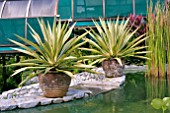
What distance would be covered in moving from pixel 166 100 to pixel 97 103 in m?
2.58

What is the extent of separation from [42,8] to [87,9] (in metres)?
1.52

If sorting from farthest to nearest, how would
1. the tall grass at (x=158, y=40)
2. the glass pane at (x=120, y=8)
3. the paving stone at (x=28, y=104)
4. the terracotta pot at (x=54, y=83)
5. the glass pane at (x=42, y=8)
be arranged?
the glass pane at (x=120, y=8), the glass pane at (x=42, y=8), the tall grass at (x=158, y=40), the terracotta pot at (x=54, y=83), the paving stone at (x=28, y=104)

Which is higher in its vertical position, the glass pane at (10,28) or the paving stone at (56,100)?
the glass pane at (10,28)

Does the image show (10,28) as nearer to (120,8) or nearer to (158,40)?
(158,40)

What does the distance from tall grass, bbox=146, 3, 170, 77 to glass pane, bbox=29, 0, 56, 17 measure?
4718mm

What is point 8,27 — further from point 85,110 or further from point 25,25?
point 85,110

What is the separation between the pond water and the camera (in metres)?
3.94

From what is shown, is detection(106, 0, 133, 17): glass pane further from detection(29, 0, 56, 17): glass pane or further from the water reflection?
the water reflection

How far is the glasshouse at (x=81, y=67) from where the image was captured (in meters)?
4.26

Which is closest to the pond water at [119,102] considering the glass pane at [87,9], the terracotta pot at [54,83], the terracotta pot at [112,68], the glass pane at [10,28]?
the terracotta pot at [54,83]

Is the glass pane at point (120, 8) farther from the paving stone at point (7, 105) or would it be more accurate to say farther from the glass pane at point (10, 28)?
the paving stone at point (7, 105)

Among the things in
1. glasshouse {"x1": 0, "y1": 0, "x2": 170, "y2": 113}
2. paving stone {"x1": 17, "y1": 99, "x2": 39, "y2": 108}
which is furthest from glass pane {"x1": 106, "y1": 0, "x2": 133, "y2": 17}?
paving stone {"x1": 17, "y1": 99, "x2": 39, "y2": 108}

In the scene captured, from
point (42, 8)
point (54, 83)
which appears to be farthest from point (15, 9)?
point (54, 83)

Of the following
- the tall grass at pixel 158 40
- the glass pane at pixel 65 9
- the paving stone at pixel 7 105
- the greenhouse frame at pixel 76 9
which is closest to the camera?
the paving stone at pixel 7 105
